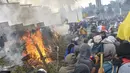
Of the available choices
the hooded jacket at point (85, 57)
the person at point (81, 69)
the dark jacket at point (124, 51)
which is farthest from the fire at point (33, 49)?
the dark jacket at point (124, 51)

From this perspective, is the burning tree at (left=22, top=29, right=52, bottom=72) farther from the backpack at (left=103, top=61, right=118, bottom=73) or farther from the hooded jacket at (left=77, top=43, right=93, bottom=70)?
the backpack at (left=103, top=61, right=118, bottom=73)

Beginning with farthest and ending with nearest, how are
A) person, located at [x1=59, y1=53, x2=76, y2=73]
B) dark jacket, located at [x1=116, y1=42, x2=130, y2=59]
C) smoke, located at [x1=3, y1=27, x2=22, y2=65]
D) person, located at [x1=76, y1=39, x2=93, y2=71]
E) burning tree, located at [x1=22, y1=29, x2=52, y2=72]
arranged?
smoke, located at [x1=3, y1=27, x2=22, y2=65], burning tree, located at [x1=22, y1=29, x2=52, y2=72], person, located at [x1=76, y1=39, x2=93, y2=71], person, located at [x1=59, y1=53, x2=76, y2=73], dark jacket, located at [x1=116, y1=42, x2=130, y2=59]

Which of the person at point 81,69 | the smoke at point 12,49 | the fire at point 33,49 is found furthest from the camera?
the smoke at point 12,49

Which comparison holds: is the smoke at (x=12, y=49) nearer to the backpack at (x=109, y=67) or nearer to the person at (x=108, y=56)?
the person at (x=108, y=56)

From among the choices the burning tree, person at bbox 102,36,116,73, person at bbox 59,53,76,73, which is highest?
person at bbox 102,36,116,73

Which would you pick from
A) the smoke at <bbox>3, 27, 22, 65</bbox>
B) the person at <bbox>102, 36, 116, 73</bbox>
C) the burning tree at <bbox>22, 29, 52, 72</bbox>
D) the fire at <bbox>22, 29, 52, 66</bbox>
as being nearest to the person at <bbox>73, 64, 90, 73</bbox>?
the person at <bbox>102, 36, 116, 73</bbox>

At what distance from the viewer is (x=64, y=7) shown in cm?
4750

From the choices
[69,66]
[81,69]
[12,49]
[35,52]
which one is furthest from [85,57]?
[12,49]

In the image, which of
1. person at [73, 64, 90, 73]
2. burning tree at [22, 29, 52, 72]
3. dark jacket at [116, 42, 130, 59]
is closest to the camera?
dark jacket at [116, 42, 130, 59]

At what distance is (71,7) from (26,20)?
21.6 meters

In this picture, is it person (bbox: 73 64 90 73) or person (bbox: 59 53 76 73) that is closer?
person (bbox: 73 64 90 73)

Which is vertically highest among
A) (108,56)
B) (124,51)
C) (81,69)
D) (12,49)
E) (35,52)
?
(124,51)

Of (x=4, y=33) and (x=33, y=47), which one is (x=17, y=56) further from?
(x=4, y=33)

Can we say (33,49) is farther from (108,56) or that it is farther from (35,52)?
(108,56)
